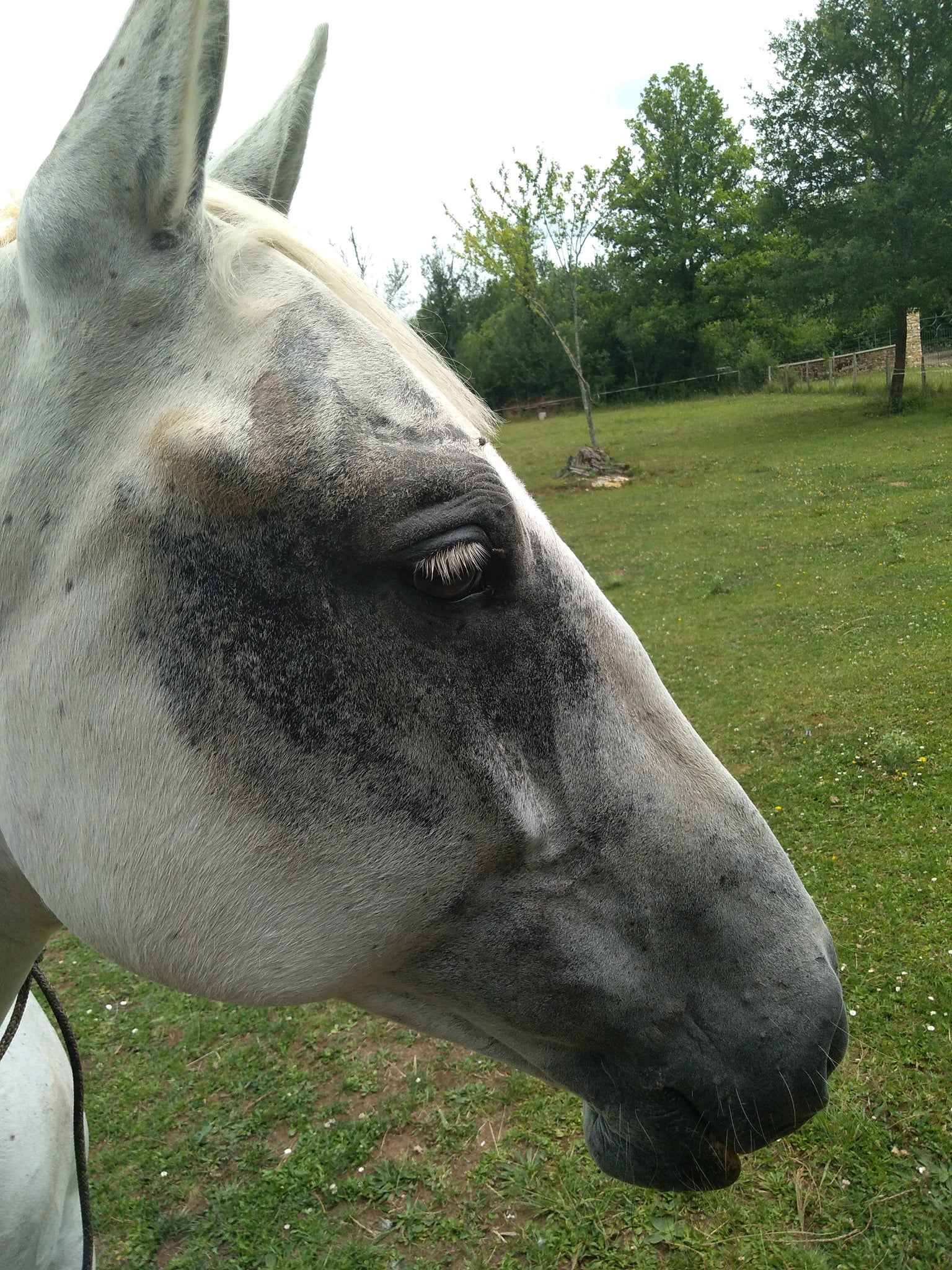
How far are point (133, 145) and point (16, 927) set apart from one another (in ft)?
4.40

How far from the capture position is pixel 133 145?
3.68ft

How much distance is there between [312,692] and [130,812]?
323 mm

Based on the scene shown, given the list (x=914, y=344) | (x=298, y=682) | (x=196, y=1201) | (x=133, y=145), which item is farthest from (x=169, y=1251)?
(x=914, y=344)

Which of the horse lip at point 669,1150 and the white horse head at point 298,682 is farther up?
the white horse head at point 298,682

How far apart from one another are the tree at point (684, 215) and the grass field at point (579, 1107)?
32.3 m

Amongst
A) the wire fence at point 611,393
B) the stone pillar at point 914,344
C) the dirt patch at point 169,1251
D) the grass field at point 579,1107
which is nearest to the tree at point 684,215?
the wire fence at point 611,393

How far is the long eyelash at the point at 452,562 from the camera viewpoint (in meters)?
1.19

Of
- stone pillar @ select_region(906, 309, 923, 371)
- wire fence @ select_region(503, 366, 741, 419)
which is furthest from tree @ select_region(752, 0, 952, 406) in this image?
wire fence @ select_region(503, 366, 741, 419)

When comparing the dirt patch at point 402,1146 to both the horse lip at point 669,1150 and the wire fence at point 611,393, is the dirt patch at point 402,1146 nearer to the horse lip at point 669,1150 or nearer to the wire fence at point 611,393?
the horse lip at point 669,1150

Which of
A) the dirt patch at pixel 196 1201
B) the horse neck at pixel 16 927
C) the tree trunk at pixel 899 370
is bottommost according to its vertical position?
the dirt patch at pixel 196 1201

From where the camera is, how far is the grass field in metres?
2.71

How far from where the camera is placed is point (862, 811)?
4.81 metres

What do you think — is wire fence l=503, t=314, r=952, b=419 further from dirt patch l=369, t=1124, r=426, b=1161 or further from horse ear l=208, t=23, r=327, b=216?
horse ear l=208, t=23, r=327, b=216

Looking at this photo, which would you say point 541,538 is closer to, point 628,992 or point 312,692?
point 312,692
